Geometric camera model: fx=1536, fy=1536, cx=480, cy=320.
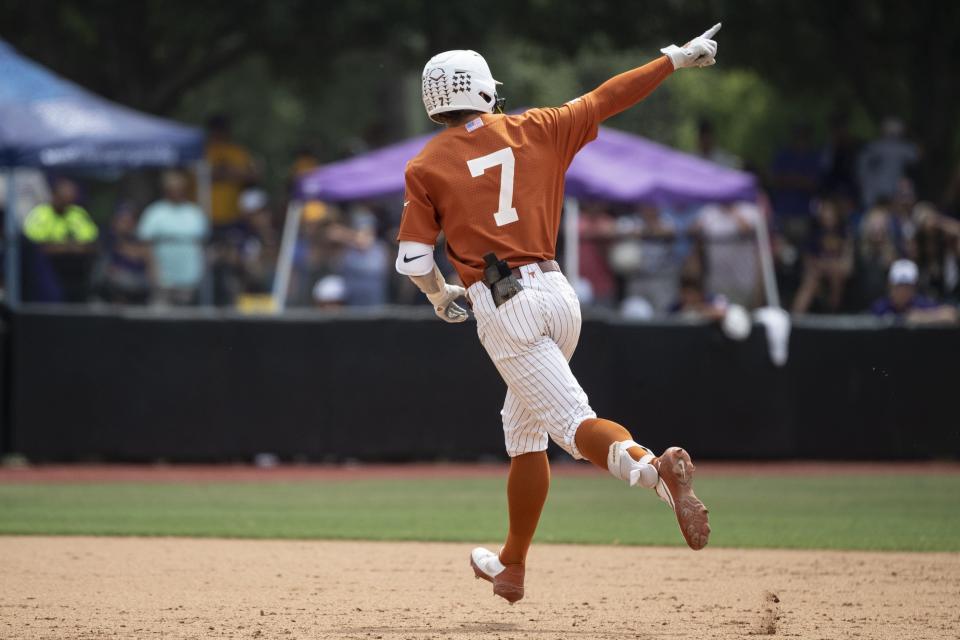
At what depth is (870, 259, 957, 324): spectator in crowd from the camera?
1523 centimetres

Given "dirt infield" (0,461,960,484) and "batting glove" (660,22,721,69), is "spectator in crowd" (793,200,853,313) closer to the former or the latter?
"dirt infield" (0,461,960,484)

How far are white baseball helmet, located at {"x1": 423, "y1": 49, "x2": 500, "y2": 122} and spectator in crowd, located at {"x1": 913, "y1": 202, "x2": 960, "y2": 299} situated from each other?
10227 millimetres

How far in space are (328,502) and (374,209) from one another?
6458 mm

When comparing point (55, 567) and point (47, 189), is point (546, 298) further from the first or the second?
point (47, 189)

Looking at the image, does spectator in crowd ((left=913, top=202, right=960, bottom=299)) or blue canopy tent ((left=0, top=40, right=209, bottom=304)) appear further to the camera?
spectator in crowd ((left=913, top=202, right=960, bottom=299))

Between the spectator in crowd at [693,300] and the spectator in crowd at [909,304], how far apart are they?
1.68m

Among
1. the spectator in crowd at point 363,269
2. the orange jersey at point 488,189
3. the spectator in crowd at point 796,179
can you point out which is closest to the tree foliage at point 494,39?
the spectator in crowd at point 796,179

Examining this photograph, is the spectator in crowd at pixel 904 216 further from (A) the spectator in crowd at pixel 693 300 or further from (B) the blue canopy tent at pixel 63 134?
(B) the blue canopy tent at pixel 63 134

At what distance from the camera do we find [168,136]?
16.4m

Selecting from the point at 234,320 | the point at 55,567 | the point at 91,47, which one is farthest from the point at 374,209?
the point at 55,567

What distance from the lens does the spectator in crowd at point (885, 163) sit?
60.5ft

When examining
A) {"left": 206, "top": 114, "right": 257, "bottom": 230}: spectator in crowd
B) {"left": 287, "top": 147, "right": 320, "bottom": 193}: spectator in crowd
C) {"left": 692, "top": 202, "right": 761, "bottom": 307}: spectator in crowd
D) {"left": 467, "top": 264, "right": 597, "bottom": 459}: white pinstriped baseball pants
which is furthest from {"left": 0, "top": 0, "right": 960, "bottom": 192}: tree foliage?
{"left": 467, "top": 264, "right": 597, "bottom": 459}: white pinstriped baseball pants

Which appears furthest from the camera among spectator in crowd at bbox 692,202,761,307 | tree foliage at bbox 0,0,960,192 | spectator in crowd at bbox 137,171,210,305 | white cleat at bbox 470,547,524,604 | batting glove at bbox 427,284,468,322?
tree foliage at bbox 0,0,960,192

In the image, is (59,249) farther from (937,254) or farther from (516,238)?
(516,238)
